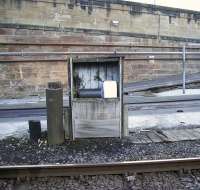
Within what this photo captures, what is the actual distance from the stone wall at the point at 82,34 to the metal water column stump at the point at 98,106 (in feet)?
30.1

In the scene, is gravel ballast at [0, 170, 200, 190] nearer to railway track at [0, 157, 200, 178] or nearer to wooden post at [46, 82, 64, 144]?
railway track at [0, 157, 200, 178]

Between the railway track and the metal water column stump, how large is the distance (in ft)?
6.90

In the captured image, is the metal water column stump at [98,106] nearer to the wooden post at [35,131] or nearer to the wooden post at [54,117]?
the wooden post at [54,117]

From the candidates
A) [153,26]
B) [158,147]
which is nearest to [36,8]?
[153,26]

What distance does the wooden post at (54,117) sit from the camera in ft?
28.4

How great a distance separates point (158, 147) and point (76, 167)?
2255mm

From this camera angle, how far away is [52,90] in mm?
8672

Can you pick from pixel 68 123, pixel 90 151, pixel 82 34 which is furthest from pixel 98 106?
pixel 82 34

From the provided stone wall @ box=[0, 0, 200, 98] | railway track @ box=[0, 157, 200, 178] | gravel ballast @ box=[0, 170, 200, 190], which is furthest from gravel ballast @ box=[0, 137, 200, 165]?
stone wall @ box=[0, 0, 200, 98]

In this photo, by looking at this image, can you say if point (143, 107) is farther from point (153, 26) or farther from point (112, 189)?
point (153, 26)

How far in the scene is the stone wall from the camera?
17.9 metres

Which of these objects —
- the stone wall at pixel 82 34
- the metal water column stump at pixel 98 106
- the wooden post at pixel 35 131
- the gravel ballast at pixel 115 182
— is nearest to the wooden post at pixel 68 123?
the metal water column stump at pixel 98 106

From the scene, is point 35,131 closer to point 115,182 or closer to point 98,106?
point 98,106

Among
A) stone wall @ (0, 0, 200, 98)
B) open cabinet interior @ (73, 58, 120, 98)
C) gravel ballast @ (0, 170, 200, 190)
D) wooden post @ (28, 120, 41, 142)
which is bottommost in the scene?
gravel ballast @ (0, 170, 200, 190)
